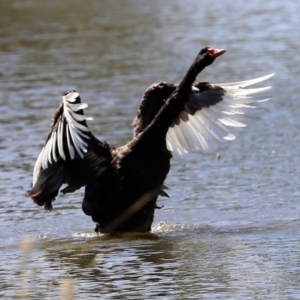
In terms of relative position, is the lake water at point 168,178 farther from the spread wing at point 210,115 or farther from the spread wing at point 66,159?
the spread wing at point 210,115

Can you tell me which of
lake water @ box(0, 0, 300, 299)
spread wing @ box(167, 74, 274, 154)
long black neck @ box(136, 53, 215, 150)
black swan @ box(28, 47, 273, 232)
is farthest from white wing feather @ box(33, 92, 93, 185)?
spread wing @ box(167, 74, 274, 154)

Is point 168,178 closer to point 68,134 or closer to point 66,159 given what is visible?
point 66,159

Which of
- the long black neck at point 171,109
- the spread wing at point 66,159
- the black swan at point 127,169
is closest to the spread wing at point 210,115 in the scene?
the black swan at point 127,169

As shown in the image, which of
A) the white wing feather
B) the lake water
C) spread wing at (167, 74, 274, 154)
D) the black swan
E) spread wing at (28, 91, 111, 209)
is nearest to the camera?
the lake water

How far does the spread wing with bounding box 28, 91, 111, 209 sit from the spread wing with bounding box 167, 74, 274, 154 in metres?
0.90

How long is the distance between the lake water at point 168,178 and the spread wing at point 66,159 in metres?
0.49

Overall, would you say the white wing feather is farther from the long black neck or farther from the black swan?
the long black neck

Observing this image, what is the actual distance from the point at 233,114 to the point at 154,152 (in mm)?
1212

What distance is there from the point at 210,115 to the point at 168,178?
152cm

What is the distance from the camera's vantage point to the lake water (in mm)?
A: 7254

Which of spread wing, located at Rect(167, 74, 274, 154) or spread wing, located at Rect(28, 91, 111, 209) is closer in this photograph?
spread wing, located at Rect(28, 91, 111, 209)

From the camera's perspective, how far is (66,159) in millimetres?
8695

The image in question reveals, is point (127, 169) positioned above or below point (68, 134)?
below

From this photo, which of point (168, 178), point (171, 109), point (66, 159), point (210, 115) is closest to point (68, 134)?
point (66, 159)
